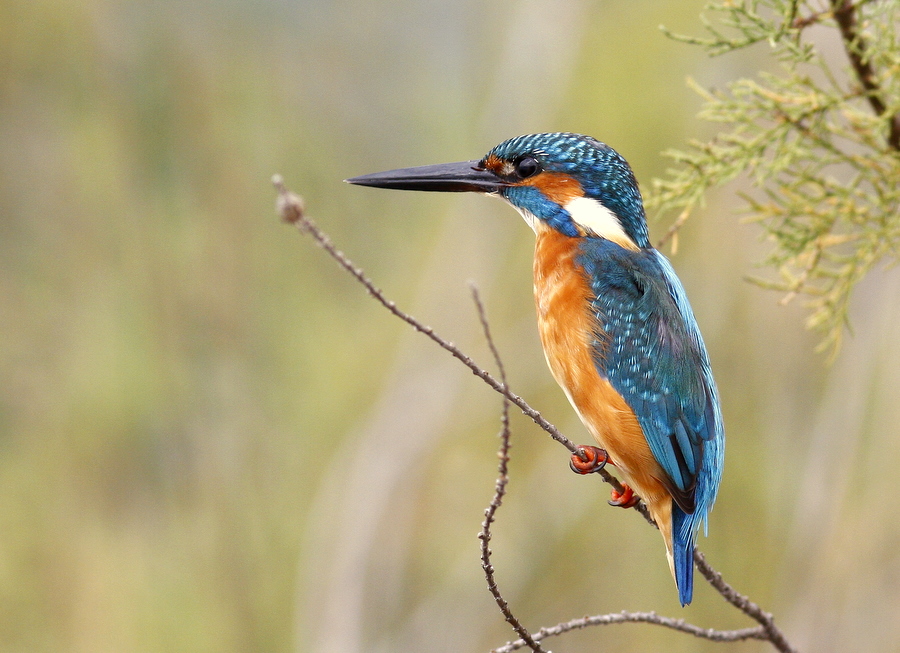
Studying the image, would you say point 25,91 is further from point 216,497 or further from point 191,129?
point 216,497

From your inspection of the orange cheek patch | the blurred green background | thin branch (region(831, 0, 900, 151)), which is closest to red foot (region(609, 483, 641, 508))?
the orange cheek patch

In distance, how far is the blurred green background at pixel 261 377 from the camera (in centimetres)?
265

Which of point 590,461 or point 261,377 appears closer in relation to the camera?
point 590,461

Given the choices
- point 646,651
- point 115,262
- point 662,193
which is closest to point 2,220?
point 115,262

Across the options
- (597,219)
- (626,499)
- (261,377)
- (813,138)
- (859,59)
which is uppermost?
(859,59)

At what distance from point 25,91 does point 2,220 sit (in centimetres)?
44

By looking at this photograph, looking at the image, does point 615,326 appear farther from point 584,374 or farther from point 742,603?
point 742,603

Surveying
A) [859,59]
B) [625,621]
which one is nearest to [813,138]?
[859,59]

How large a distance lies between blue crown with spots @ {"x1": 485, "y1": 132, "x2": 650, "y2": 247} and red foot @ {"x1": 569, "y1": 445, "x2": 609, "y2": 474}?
0.42 m

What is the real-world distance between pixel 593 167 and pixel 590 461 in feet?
1.86

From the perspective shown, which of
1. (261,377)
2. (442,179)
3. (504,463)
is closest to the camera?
(504,463)

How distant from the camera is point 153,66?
2.80m

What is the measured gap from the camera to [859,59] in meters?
1.44

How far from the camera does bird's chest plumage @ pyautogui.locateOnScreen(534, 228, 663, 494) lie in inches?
58.0
